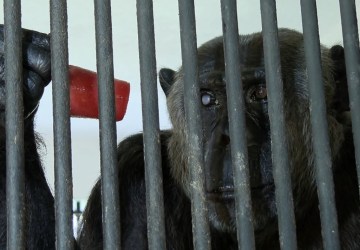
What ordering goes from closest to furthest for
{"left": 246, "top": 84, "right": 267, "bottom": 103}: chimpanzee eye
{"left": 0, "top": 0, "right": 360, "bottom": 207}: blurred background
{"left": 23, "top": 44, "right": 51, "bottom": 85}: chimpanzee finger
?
{"left": 23, "top": 44, "right": 51, "bottom": 85}: chimpanzee finger
{"left": 246, "top": 84, "right": 267, "bottom": 103}: chimpanzee eye
{"left": 0, "top": 0, "right": 360, "bottom": 207}: blurred background

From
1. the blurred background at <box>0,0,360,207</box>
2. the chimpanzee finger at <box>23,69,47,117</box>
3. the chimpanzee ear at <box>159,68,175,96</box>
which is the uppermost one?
the blurred background at <box>0,0,360,207</box>

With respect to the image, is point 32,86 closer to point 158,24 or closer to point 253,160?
point 253,160

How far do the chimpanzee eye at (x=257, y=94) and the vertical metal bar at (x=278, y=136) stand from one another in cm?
127

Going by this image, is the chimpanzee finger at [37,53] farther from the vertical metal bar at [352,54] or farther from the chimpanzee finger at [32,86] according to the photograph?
the vertical metal bar at [352,54]

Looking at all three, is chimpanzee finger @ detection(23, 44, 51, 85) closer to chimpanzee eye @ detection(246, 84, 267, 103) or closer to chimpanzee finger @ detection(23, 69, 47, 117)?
chimpanzee finger @ detection(23, 69, 47, 117)

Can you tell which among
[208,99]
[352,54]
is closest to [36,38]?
[352,54]

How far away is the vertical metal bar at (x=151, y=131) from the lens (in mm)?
1604

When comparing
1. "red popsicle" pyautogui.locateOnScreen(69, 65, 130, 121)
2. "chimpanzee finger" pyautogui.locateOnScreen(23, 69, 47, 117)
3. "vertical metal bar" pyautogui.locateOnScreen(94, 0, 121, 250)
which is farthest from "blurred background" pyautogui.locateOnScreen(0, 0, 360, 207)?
"vertical metal bar" pyautogui.locateOnScreen(94, 0, 121, 250)

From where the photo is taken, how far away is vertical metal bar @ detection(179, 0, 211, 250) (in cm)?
157

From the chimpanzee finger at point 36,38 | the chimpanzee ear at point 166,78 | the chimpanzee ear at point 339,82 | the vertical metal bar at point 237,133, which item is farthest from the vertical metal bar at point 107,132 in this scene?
the chimpanzee ear at point 166,78

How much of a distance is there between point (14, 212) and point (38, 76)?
1.91 feet

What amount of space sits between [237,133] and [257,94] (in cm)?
136

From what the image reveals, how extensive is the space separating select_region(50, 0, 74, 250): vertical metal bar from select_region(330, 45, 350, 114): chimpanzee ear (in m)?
1.75

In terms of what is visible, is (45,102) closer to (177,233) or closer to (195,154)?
(177,233)
